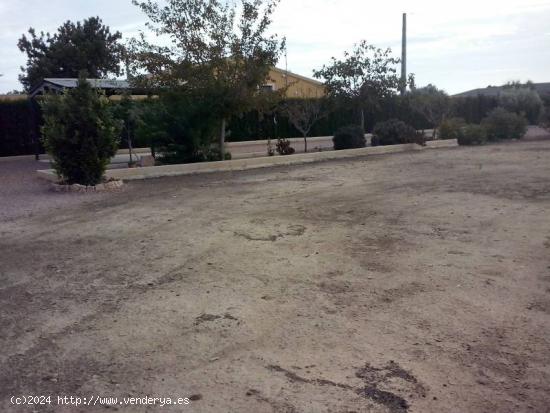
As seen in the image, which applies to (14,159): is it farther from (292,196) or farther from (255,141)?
(292,196)

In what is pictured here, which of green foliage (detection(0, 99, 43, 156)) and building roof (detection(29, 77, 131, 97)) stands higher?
building roof (detection(29, 77, 131, 97))

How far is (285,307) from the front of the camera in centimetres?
500

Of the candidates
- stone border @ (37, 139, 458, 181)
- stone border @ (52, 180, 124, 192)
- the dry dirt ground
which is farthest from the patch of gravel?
the dry dirt ground

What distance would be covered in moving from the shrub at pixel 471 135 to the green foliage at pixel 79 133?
740 inches

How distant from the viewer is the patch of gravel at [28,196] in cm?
1059

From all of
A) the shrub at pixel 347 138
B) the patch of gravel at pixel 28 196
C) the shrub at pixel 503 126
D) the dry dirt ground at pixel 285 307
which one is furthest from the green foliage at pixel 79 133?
the shrub at pixel 503 126

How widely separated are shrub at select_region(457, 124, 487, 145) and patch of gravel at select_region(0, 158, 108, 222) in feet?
63.0

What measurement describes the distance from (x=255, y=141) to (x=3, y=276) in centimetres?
1932

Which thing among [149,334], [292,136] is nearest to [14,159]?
[292,136]

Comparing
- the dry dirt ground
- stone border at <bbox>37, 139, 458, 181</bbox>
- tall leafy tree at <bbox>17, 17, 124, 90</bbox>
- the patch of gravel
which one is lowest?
the dry dirt ground

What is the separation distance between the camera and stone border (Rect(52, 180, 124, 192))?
42.5 feet

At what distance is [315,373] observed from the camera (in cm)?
378

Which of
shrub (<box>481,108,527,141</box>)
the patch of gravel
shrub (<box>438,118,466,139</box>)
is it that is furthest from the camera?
shrub (<box>481,108,527,141</box>)

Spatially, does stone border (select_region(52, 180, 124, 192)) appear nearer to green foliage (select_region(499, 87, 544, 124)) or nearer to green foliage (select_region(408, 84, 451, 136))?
green foliage (select_region(408, 84, 451, 136))
